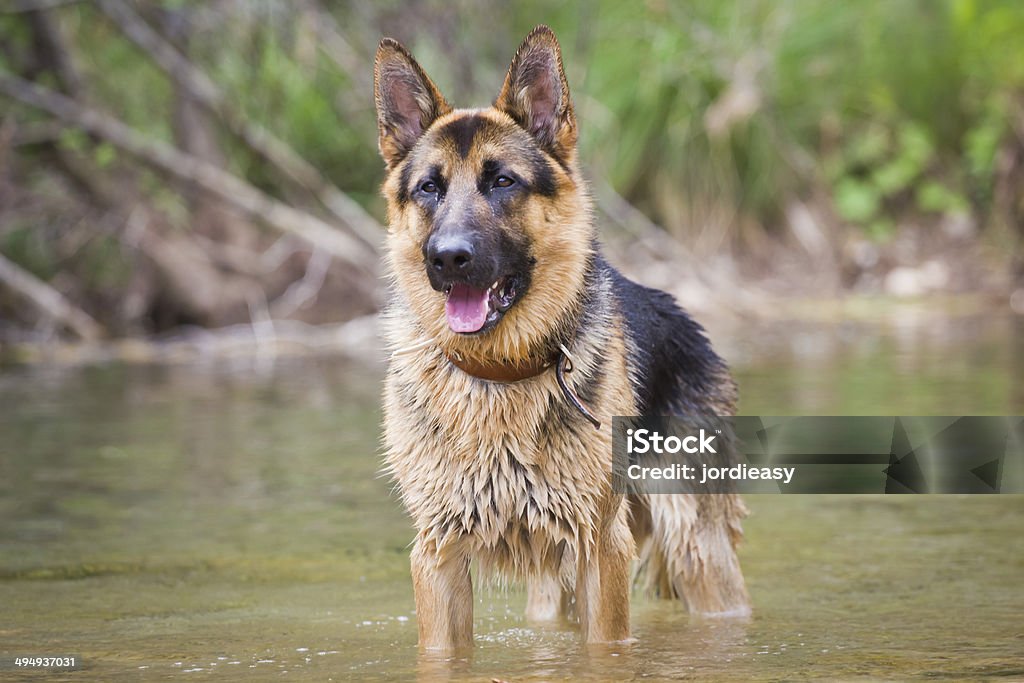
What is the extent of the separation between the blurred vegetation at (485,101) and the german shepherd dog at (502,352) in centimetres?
787

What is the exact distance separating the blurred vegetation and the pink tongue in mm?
8257

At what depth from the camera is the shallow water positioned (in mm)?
4273

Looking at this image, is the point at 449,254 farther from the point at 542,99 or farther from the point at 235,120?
the point at 235,120

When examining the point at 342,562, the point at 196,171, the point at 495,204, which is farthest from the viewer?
the point at 196,171

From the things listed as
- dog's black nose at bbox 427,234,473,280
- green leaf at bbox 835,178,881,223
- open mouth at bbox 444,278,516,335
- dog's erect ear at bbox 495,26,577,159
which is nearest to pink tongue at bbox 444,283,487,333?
open mouth at bbox 444,278,516,335

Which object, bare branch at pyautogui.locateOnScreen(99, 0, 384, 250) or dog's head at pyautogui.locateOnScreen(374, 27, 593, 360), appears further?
bare branch at pyautogui.locateOnScreen(99, 0, 384, 250)

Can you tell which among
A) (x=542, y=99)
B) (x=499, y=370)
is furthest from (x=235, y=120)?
(x=499, y=370)

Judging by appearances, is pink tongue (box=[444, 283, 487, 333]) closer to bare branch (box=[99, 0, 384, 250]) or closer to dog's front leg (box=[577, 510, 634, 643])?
dog's front leg (box=[577, 510, 634, 643])

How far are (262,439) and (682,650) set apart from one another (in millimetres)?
4619

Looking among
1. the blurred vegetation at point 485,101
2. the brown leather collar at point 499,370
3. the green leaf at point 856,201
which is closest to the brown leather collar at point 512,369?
the brown leather collar at point 499,370

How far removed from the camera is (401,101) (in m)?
4.77

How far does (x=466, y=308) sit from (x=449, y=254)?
26 centimetres

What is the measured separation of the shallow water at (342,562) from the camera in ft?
14.0

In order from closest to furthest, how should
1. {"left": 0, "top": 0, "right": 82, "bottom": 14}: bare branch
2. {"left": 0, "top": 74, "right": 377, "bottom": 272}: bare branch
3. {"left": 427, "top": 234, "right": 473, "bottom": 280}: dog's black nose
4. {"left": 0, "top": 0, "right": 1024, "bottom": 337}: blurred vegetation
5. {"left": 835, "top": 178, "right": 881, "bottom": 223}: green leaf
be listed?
{"left": 427, "top": 234, "right": 473, "bottom": 280}: dog's black nose < {"left": 0, "top": 0, "right": 82, "bottom": 14}: bare branch < {"left": 0, "top": 74, "right": 377, "bottom": 272}: bare branch < {"left": 0, "top": 0, "right": 1024, "bottom": 337}: blurred vegetation < {"left": 835, "top": 178, "right": 881, "bottom": 223}: green leaf
